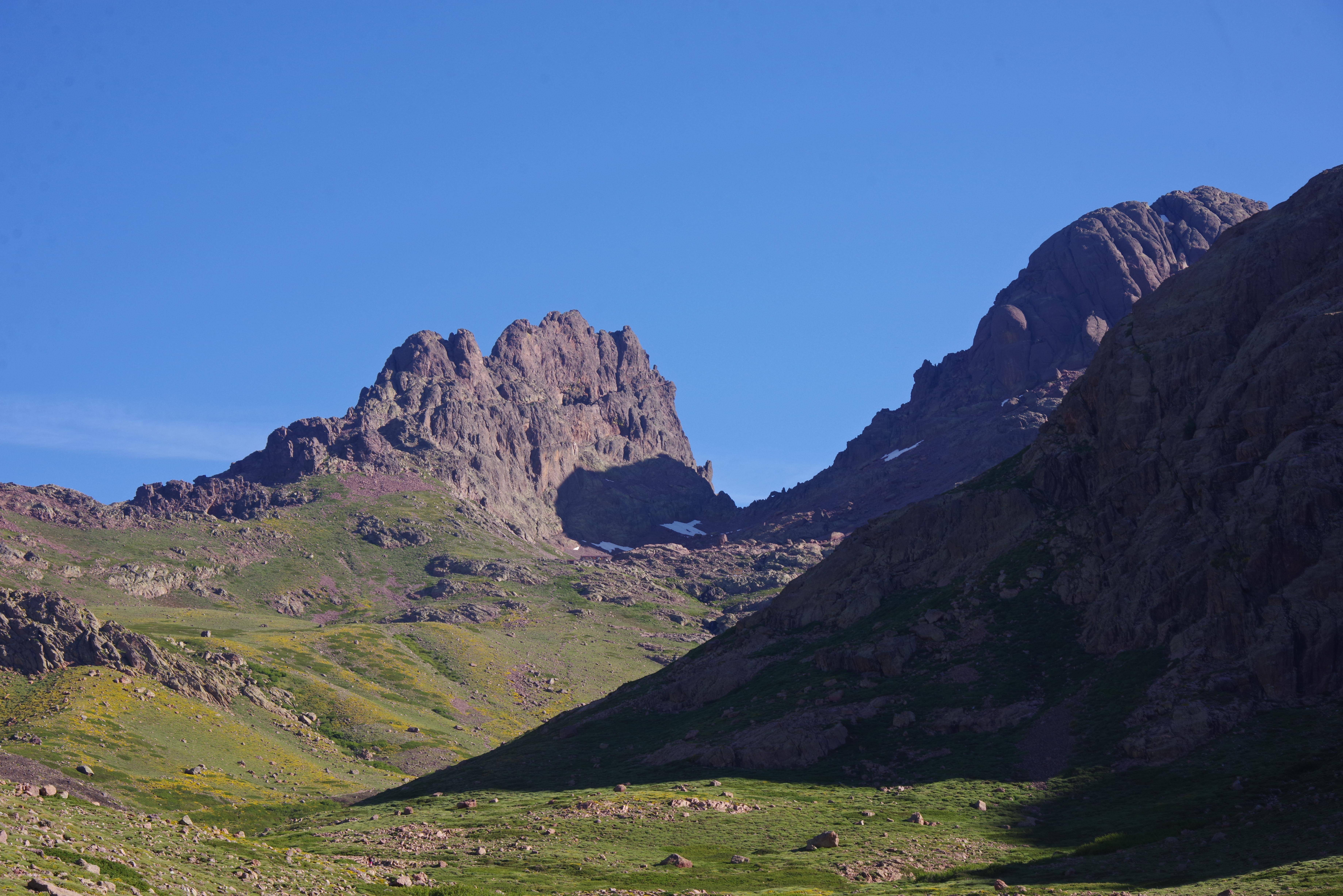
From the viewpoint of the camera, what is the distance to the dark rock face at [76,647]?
15712 centimetres

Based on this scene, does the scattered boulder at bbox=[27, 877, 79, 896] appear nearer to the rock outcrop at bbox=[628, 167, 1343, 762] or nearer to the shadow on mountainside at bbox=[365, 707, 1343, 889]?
the shadow on mountainside at bbox=[365, 707, 1343, 889]

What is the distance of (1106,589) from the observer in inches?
4601

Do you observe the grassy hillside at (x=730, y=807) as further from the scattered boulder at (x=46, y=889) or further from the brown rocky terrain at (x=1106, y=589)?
the brown rocky terrain at (x=1106, y=589)

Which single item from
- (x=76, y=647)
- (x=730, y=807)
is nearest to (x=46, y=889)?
(x=730, y=807)

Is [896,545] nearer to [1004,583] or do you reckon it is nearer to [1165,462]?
[1004,583]

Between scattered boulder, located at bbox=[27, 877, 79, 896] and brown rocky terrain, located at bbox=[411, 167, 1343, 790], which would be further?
brown rocky terrain, located at bbox=[411, 167, 1343, 790]

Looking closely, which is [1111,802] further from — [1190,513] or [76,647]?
[76,647]

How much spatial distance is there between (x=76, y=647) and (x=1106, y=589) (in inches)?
5782

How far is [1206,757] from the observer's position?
289ft

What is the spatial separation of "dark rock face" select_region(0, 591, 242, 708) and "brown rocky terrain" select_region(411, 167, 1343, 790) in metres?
61.3

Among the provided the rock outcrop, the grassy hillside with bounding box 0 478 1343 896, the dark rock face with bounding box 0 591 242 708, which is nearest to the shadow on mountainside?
the grassy hillside with bounding box 0 478 1343 896

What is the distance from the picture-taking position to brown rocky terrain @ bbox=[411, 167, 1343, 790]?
97.2m

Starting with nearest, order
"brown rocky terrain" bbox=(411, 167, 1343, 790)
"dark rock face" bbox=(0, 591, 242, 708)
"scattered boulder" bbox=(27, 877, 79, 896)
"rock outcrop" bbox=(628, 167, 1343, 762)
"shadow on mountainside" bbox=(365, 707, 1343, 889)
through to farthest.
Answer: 1. "scattered boulder" bbox=(27, 877, 79, 896)
2. "shadow on mountainside" bbox=(365, 707, 1343, 889)
3. "rock outcrop" bbox=(628, 167, 1343, 762)
4. "brown rocky terrain" bbox=(411, 167, 1343, 790)
5. "dark rock face" bbox=(0, 591, 242, 708)

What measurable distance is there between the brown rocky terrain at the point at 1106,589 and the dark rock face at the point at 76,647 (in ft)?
201
